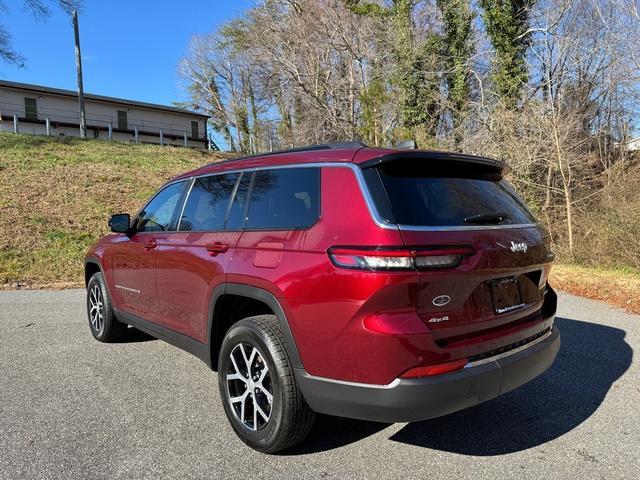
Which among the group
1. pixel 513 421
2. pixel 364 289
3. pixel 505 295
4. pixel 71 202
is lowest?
pixel 513 421

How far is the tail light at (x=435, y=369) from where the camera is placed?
8.16ft

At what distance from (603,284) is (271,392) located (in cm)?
705

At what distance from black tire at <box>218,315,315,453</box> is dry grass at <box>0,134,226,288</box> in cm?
760

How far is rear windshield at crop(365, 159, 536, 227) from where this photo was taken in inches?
104

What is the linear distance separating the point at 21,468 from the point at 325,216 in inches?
88.4

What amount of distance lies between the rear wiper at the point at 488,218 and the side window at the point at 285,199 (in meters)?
0.86

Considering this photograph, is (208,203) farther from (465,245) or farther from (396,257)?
(465,245)

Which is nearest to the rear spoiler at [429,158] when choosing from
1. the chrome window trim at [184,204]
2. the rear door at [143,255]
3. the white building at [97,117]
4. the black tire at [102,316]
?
the chrome window trim at [184,204]

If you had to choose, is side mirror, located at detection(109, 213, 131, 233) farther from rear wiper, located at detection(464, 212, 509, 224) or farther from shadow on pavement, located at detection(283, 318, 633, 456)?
rear wiper, located at detection(464, 212, 509, 224)

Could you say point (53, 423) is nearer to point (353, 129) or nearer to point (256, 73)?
point (353, 129)

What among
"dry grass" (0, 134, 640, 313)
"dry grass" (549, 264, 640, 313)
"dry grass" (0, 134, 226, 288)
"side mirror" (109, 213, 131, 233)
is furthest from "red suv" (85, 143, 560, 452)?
"dry grass" (0, 134, 226, 288)

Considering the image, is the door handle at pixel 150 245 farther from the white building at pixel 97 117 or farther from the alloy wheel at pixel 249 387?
the white building at pixel 97 117

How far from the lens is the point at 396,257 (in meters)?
2.46

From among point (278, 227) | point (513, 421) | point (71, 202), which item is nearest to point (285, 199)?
point (278, 227)
